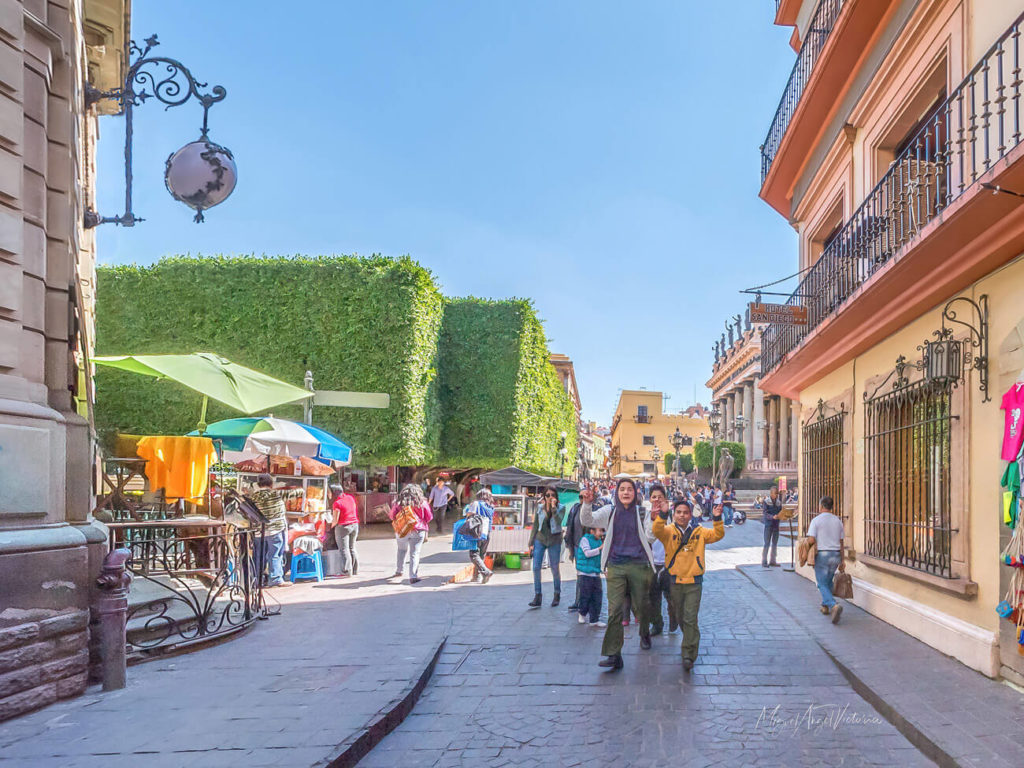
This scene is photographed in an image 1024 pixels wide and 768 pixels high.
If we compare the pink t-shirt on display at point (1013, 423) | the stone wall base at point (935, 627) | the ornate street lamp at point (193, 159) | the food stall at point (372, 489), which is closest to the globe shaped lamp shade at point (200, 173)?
the ornate street lamp at point (193, 159)

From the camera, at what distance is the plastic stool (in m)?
12.4

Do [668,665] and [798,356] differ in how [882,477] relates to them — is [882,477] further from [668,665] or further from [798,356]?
[668,665]

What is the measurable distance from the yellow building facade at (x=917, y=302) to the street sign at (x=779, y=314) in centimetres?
22

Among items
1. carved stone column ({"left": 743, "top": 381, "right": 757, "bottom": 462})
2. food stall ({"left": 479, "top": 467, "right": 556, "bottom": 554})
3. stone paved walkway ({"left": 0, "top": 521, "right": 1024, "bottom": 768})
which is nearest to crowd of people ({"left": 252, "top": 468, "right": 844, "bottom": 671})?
food stall ({"left": 479, "top": 467, "right": 556, "bottom": 554})

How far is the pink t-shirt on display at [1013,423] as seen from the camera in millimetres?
6094

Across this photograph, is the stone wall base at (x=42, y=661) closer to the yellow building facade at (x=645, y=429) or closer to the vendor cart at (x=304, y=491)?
the vendor cart at (x=304, y=491)

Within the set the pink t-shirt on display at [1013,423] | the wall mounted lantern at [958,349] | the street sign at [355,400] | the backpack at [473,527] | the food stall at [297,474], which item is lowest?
the backpack at [473,527]

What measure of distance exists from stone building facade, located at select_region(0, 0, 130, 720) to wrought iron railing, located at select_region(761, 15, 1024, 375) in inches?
279

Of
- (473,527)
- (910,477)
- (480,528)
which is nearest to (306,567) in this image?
(473,527)

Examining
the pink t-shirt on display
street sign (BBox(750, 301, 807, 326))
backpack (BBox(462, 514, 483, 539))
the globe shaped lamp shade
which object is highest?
the globe shaped lamp shade

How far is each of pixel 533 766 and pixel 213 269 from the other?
22.5 metres

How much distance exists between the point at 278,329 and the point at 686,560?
62.8 feet

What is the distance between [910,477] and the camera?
896cm

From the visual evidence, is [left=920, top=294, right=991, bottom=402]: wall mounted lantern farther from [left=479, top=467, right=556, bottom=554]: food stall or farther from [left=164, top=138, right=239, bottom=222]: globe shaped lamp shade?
[left=479, top=467, right=556, bottom=554]: food stall
